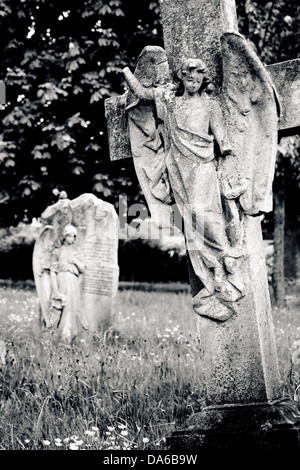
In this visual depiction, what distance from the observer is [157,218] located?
4.66m

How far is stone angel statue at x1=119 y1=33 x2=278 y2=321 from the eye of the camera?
431cm

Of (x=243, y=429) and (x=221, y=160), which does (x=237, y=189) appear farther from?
(x=243, y=429)

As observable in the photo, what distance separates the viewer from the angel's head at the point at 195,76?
444 cm

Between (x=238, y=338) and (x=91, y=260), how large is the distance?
18.3ft

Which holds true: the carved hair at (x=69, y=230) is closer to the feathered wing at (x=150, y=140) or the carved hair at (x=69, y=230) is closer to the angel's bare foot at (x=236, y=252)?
the feathered wing at (x=150, y=140)

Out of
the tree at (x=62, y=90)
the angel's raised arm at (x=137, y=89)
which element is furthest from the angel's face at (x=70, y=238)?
the angel's raised arm at (x=137, y=89)

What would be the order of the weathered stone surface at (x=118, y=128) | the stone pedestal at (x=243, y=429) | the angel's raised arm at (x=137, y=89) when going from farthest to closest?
the weathered stone surface at (x=118, y=128), the angel's raised arm at (x=137, y=89), the stone pedestal at (x=243, y=429)

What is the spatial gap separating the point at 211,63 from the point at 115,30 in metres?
10.8

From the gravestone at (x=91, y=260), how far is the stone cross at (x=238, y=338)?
4.99 meters

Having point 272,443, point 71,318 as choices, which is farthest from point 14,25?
point 272,443

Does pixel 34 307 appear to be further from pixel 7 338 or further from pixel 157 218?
pixel 157 218

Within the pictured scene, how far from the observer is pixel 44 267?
9773 mm

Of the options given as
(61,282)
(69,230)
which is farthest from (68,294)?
(69,230)

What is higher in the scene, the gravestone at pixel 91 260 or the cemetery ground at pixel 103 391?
the gravestone at pixel 91 260
